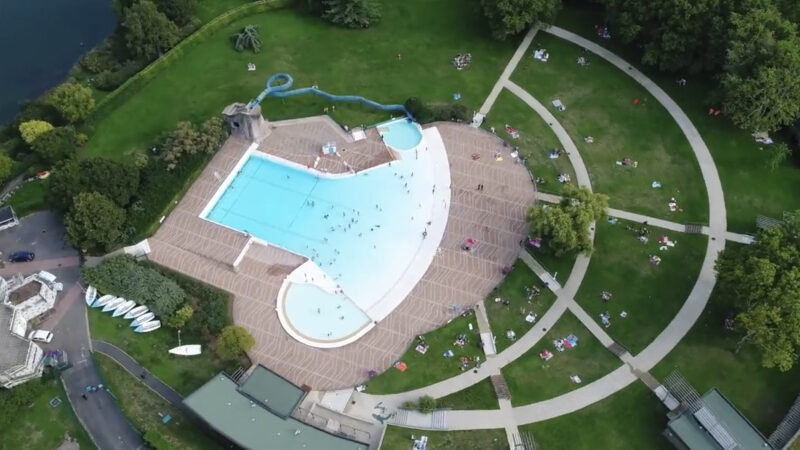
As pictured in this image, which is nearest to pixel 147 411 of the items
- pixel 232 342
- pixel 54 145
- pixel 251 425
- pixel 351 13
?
pixel 232 342

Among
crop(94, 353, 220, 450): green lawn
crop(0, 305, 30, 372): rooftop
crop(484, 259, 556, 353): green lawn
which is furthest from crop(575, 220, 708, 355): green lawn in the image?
crop(0, 305, 30, 372): rooftop

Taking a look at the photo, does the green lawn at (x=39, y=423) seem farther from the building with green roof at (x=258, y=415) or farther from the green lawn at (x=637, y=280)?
the green lawn at (x=637, y=280)

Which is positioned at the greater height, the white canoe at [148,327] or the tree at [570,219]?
the tree at [570,219]

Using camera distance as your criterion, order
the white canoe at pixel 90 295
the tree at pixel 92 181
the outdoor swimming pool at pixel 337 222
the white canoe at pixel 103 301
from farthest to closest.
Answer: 1. the tree at pixel 92 181
2. the outdoor swimming pool at pixel 337 222
3. the white canoe at pixel 90 295
4. the white canoe at pixel 103 301

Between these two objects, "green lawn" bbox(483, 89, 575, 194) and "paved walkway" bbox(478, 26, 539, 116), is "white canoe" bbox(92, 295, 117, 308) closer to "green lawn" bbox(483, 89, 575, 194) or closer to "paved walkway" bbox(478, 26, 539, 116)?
"green lawn" bbox(483, 89, 575, 194)

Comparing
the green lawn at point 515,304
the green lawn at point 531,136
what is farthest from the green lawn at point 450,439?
the green lawn at point 531,136
